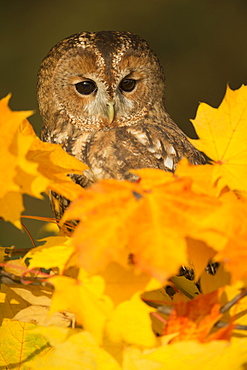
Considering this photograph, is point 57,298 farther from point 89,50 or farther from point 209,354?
point 89,50

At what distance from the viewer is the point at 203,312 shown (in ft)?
0.98

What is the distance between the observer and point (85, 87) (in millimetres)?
909

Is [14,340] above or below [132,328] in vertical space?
below

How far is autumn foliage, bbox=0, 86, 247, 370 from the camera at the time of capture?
268 mm

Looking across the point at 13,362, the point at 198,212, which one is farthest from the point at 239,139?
the point at 13,362

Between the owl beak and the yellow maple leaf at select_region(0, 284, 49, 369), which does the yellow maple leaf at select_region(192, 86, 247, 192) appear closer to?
the yellow maple leaf at select_region(0, 284, 49, 369)

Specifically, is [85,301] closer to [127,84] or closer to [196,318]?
[196,318]

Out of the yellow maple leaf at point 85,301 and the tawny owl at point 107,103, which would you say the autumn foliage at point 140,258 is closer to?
the yellow maple leaf at point 85,301

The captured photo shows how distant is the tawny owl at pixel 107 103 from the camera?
2.47 feet

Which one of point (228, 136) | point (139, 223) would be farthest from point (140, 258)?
point (228, 136)

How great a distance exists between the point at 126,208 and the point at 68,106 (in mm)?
643

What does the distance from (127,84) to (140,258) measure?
695 mm

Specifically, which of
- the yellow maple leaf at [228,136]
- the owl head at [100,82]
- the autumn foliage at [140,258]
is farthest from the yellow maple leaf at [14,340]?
the owl head at [100,82]

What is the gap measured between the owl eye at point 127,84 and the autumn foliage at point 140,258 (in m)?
0.59
